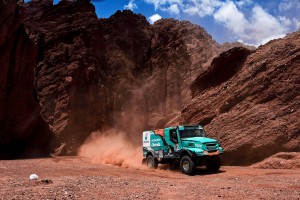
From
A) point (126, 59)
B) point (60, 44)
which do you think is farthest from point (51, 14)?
point (126, 59)

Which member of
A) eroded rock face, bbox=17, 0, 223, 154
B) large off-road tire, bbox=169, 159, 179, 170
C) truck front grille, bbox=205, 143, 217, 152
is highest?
eroded rock face, bbox=17, 0, 223, 154

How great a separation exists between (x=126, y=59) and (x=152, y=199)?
4923 cm

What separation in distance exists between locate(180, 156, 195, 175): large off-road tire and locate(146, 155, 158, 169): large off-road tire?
3.09 metres

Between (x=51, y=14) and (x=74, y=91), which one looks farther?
(x=51, y=14)

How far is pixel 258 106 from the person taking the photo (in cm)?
2350

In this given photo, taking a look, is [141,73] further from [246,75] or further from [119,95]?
[246,75]

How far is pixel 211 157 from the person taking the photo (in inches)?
682

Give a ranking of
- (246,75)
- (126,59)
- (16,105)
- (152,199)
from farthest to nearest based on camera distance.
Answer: (126,59), (16,105), (246,75), (152,199)

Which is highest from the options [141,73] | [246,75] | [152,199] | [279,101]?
[141,73]

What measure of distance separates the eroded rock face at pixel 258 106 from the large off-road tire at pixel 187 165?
240 inches

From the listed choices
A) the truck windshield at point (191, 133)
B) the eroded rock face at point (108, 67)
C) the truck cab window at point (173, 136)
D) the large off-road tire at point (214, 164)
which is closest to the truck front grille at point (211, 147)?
the large off-road tire at point (214, 164)

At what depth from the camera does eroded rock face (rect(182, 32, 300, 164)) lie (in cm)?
2142

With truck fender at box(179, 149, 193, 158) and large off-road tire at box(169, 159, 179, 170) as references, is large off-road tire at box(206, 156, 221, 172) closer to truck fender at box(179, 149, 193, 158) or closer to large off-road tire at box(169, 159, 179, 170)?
truck fender at box(179, 149, 193, 158)

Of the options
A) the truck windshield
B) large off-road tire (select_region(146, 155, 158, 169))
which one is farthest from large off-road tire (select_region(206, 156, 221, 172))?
large off-road tire (select_region(146, 155, 158, 169))
